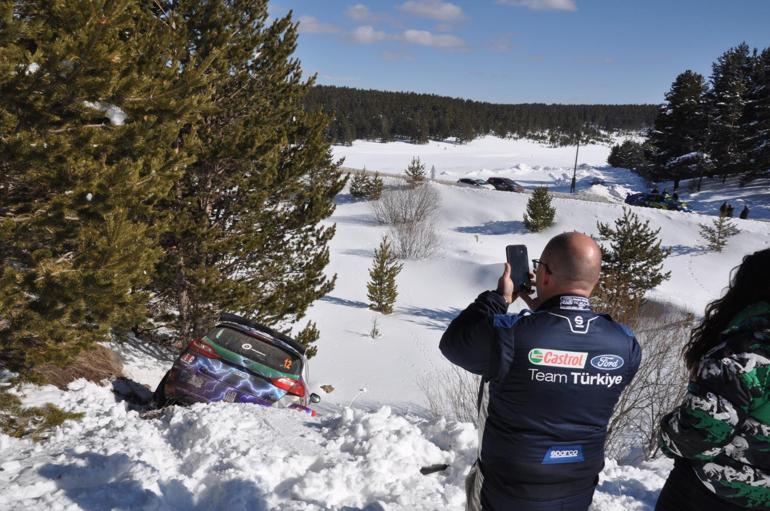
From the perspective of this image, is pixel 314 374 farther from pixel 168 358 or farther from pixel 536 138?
pixel 536 138

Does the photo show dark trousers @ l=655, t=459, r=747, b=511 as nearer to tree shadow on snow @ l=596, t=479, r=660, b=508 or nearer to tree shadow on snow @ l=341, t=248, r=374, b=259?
tree shadow on snow @ l=596, t=479, r=660, b=508

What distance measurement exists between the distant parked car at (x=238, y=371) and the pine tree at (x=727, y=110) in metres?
44.5

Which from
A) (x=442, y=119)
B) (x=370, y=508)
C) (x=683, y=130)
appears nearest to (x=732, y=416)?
(x=370, y=508)

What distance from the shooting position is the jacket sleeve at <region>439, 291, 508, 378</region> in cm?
251

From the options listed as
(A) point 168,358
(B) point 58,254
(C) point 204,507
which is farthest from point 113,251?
(A) point 168,358

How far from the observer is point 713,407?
2191mm

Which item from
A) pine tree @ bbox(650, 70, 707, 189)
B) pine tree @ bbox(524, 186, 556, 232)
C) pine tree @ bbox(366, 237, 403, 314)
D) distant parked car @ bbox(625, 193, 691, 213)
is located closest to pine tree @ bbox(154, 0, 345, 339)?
pine tree @ bbox(366, 237, 403, 314)

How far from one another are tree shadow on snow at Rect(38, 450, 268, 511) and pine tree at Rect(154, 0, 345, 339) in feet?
16.2

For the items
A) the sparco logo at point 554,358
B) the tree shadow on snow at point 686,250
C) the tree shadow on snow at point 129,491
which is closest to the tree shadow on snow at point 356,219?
the tree shadow on snow at point 686,250

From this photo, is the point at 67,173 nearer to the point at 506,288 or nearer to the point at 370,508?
the point at 370,508

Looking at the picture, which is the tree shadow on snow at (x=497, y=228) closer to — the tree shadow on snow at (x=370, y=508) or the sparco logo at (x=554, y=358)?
the tree shadow on snow at (x=370, y=508)

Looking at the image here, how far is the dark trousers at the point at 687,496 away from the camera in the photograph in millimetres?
2352

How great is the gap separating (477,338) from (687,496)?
1217 millimetres

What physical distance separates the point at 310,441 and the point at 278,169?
646 cm
